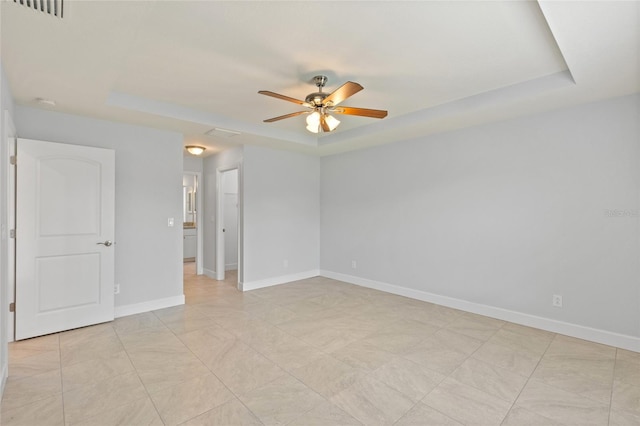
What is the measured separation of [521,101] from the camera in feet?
9.94

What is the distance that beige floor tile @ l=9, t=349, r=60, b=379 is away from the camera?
96.7 inches

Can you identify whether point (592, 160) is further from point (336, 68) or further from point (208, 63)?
point (208, 63)

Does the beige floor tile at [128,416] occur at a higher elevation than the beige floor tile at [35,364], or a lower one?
lower

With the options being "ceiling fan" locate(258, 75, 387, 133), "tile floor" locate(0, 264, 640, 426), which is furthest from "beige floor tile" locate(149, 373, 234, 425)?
"ceiling fan" locate(258, 75, 387, 133)

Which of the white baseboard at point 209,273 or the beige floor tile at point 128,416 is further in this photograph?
the white baseboard at point 209,273

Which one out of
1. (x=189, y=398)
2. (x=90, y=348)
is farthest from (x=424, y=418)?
(x=90, y=348)

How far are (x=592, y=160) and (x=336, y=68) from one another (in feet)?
8.80

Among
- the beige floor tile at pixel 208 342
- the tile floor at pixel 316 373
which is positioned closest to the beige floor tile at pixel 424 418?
the tile floor at pixel 316 373

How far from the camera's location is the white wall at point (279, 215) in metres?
5.04

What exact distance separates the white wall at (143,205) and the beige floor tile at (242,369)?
172 centimetres

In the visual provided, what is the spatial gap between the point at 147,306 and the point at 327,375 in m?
2.70

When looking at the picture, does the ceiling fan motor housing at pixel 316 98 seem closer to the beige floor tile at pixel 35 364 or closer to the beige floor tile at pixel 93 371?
the beige floor tile at pixel 93 371

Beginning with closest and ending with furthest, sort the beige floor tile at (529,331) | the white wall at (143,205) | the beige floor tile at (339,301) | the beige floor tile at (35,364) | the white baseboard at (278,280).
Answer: the beige floor tile at (35,364), the beige floor tile at (529,331), the white wall at (143,205), the beige floor tile at (339,301), the white baseboard at (278,280)

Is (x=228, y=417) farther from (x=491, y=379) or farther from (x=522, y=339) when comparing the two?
Result: (x=522, y=339)
